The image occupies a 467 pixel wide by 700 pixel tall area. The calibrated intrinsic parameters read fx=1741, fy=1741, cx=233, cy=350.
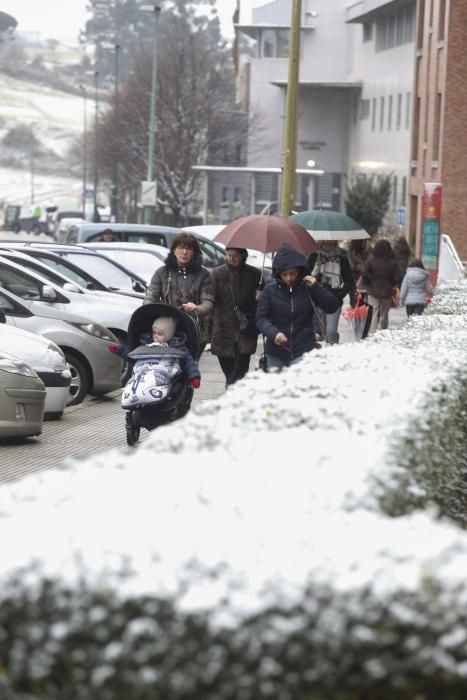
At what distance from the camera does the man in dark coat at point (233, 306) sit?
1391cm

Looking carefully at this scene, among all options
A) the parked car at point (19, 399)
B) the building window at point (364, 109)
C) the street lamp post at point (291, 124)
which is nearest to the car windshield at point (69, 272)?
the street lamp post at point (291, 124)

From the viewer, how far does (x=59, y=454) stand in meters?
13.5

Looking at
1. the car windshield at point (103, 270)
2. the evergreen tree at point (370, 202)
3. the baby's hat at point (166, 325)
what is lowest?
the evergreen tree at point (370, 202)

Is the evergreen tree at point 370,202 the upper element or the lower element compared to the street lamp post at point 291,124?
lower

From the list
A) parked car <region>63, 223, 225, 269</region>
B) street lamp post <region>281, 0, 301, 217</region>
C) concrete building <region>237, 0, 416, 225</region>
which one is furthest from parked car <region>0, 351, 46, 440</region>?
concrete building <region>237, 0, 416, 225</region>

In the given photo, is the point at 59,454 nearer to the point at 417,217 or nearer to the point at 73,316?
the point at 73,316

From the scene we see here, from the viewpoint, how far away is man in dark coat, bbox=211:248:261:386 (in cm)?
1391

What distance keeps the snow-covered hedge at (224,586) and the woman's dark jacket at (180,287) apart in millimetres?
8305

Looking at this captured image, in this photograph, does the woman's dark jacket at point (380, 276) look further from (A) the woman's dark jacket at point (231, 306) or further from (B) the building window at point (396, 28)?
(B) the building window at point (396, 28)

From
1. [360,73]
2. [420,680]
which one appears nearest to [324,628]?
[420,680]

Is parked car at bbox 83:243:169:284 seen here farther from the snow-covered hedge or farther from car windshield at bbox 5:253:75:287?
the snow-covered hedge

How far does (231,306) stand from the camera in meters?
13.9

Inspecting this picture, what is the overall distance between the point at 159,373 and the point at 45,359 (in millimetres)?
3125

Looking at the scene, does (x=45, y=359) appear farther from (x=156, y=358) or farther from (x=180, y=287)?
(x=156, y=358)
